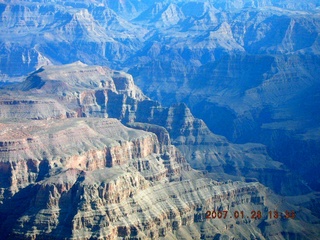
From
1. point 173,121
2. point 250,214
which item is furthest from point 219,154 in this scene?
point 250,214

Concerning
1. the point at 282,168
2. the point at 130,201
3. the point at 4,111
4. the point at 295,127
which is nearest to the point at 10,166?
the point at 130,201

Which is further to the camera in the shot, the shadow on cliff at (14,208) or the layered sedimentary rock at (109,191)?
the shadow on cliff at (14,208)

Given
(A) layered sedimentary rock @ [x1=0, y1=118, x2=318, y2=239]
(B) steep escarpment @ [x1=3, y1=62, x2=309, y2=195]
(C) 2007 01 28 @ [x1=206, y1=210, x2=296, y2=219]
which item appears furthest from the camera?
(B) steep escarpment @ [x1=3, y1=62, x2=309, y2=195]

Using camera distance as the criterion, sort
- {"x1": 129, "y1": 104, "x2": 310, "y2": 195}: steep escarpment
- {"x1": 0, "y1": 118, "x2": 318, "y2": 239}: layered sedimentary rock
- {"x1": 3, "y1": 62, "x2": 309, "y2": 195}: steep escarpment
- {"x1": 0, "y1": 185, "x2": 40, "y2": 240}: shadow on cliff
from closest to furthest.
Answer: {"x1": 0, "y1": 118, "x2": 318, "y2": 239}: layered sedimentary rock, {"x1": 0, "y1": 185, "x2": 40, "y2": 240}: shadow on cliff, {"x1": 3, "y1": 62, "x2": 309, "y2": 195}: steep escarpment, {"x1": 129, "y1": 104, "x2": 310, "y2": 195}: steep escarpment

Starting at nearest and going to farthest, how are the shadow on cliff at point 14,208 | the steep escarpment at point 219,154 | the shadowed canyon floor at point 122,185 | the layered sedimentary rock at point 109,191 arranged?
the layered sedimentary rock at point 109,191
the shadowed canyon floor at point 122,185
the shadow on cliff at point 14,208
the steep escarpment at point 219,154

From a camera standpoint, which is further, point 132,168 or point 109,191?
point 132,168

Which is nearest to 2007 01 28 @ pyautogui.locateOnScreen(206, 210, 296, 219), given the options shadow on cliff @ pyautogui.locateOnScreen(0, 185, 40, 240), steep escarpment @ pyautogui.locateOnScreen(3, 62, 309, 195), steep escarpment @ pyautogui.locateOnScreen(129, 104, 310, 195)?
shadow on cliff @ pyautogui.locateOnScreen(0, 185, 40, 240)

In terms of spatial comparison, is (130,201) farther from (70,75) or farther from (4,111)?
(70,75)

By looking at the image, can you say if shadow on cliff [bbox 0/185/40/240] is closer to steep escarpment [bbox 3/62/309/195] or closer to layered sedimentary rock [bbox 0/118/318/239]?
layered sedimentary rock [bbox 0/118/318/239]

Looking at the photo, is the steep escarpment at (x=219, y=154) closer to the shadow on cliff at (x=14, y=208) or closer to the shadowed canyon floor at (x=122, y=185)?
the shadowed canyon floor at (x=122, y=185)

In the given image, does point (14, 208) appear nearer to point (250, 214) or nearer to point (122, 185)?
point (122, 185)

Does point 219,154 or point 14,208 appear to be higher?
point 219,154

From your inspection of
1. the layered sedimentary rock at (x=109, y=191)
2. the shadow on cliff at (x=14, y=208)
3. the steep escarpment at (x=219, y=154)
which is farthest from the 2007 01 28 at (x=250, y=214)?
the steep escarpment at (x=219, y=154)
